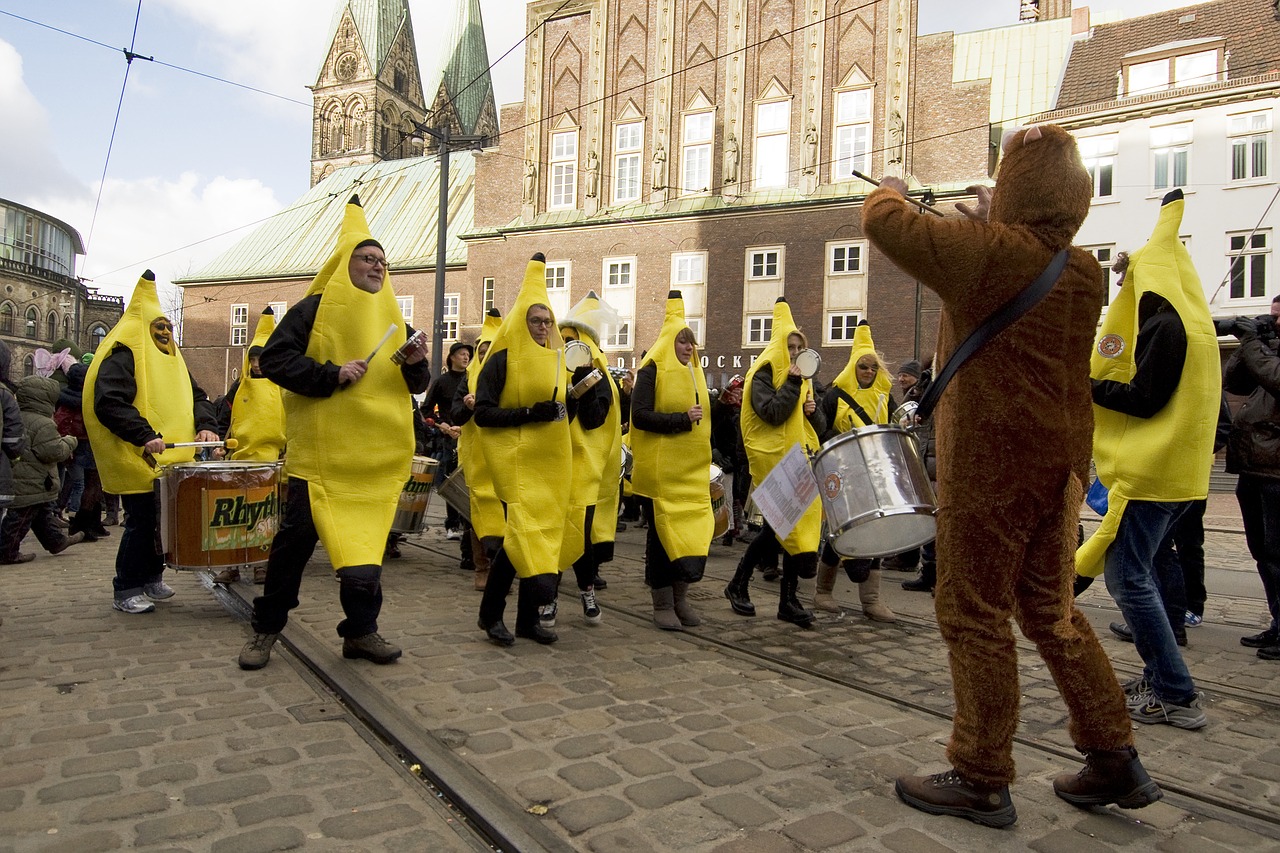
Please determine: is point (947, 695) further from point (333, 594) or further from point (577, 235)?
point (577, 235)

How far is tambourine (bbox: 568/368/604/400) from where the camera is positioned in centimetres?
535

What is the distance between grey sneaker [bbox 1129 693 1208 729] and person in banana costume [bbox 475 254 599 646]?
9.75ft

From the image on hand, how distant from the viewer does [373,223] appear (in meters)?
45.0

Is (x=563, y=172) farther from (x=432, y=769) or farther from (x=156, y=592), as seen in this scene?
(x=432, y=769)

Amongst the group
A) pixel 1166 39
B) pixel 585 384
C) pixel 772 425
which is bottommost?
pixel 772 425

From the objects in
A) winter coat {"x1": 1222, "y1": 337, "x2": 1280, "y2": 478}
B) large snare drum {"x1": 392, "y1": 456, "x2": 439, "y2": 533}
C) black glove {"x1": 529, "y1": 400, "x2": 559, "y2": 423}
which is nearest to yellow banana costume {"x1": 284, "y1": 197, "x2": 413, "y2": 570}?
black glove {"x1": 529, "y1": 400, "x2": 559, "y2": 423}

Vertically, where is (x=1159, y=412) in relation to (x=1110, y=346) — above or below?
below

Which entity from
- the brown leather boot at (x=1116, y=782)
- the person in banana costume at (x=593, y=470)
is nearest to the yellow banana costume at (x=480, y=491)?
the person in banana costume at (x=593, y=470)

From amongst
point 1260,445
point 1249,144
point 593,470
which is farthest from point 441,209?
point 1249,144

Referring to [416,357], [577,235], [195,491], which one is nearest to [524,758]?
[416,357]

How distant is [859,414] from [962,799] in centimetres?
393

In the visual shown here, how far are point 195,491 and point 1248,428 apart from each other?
21.1 feet

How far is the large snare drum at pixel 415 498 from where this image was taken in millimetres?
7973

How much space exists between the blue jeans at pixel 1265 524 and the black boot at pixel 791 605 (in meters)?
2.62
